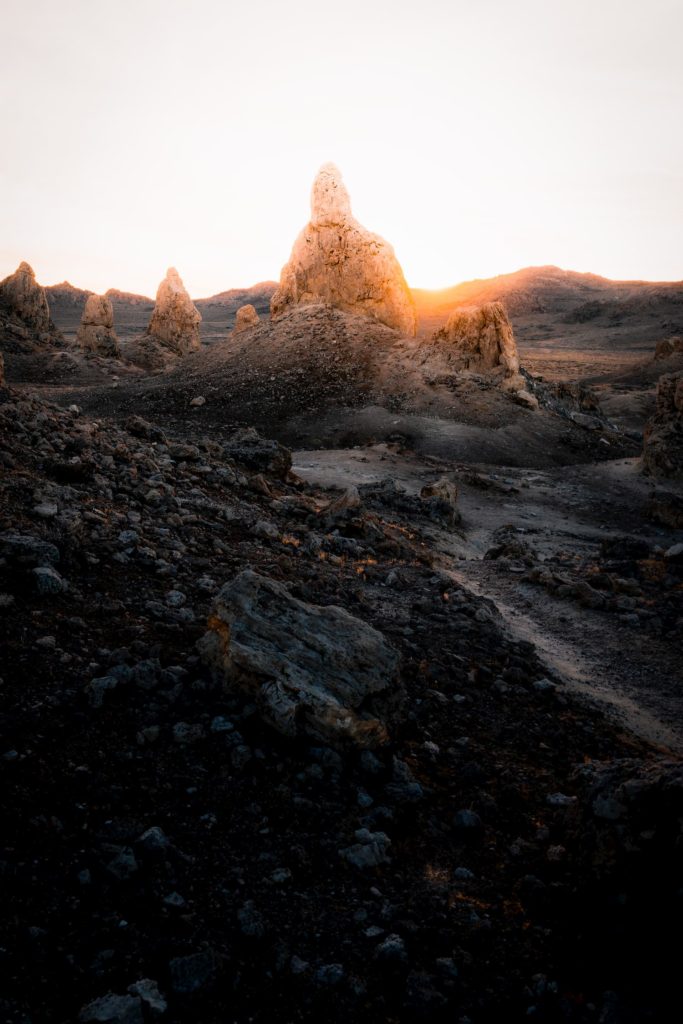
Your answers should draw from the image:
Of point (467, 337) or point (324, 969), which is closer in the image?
point (324, 969)

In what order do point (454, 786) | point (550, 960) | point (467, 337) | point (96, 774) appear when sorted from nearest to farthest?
1. point (550, 960)
2. point (96, 774)
3. point (454, 786)
4. point (467, 337)

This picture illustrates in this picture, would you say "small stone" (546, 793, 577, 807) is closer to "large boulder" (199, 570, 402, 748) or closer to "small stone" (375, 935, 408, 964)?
"large boulder" (199, 570, 402, 748)

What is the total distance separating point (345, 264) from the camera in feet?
107

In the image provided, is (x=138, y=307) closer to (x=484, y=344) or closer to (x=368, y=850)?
(x=484, y=344)

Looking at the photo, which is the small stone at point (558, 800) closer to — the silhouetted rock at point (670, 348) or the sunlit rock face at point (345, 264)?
the sunlit rock face at point (345, 264)

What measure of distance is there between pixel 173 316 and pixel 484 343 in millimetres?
29858

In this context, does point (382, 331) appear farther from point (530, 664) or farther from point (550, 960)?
point (550, 960)

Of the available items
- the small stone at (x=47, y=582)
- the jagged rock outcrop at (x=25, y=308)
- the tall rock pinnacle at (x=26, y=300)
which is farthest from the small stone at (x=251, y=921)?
the tall rock pinnacle at (x=26, y=300)

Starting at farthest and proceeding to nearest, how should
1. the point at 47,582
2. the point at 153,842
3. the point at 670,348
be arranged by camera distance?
the point at 670,348, the point at 47,582, the point at 153,842

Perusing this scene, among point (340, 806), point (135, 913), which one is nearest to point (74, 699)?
point (135, 913)

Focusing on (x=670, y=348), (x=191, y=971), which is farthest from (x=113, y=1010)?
(x=670, y=348)

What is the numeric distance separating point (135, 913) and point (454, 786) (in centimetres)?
241

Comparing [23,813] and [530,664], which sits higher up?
[23,813]

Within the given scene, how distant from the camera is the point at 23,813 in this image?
344 cm
